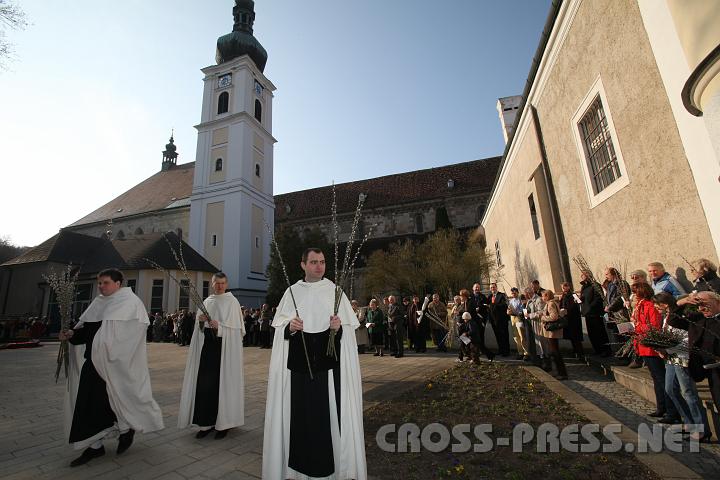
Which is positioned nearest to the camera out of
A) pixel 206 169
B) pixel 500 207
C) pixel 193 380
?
pixel 193 380

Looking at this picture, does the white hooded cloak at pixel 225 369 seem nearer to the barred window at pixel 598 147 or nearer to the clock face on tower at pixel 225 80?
the barred window at pixel 598 147

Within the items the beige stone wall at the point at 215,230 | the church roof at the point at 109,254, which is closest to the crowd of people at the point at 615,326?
the church roof at the point at 109,254

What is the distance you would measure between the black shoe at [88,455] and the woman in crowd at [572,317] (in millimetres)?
8321

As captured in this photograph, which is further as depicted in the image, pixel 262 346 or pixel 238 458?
pixel 262 346

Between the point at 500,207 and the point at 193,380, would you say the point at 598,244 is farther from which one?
the point at 500,207

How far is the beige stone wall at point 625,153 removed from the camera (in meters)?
5.62

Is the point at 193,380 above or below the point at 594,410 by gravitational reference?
above

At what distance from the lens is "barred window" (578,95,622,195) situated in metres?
7.72

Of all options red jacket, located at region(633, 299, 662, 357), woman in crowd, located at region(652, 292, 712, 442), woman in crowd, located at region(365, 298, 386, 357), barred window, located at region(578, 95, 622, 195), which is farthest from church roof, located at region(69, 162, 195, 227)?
woman in crowd, located at region(652, 292, 712, 442)

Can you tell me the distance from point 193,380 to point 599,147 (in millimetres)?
9381

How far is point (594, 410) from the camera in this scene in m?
4.39

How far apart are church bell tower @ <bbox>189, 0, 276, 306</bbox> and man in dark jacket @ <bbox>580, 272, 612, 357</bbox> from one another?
90.3ft

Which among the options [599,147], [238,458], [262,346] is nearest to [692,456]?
[238,458]

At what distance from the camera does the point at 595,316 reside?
783 cm
